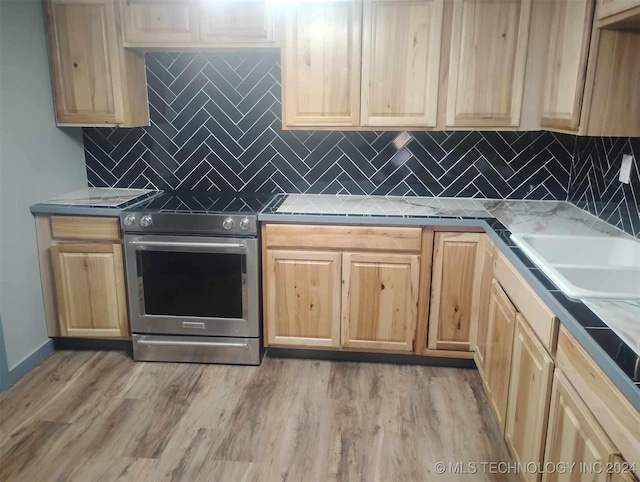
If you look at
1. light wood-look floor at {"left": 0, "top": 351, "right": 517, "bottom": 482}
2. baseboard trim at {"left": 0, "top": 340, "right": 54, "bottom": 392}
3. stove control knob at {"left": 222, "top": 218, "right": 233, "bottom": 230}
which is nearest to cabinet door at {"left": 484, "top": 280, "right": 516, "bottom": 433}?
light wood-look floor at {"left": 0, "top": 351, "right": 517, "bottom": 482}

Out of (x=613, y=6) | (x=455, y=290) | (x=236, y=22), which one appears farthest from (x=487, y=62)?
(x=236, y=22)

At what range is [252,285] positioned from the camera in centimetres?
281

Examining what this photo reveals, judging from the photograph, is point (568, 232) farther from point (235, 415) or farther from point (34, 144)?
point (34, 144)

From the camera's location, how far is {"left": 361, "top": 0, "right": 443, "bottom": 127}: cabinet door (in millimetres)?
2658

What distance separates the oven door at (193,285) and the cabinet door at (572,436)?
1.64 m

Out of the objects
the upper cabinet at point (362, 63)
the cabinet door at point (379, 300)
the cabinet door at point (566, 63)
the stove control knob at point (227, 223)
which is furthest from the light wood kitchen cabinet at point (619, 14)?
the stove control knob at point (227, 223)

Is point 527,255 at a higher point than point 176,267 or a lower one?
higher

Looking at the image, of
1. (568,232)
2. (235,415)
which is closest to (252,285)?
(235,415)

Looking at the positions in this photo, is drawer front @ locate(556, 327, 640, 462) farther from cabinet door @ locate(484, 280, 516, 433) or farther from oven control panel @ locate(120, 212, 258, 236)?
oven control panel @ locate(120, 212, 258, 236)

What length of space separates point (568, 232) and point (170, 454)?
6.46 feet

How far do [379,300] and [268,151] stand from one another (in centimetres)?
114

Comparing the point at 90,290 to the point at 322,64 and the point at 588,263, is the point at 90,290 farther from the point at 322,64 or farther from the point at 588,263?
the point at 588,263

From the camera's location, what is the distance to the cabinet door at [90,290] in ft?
9.48

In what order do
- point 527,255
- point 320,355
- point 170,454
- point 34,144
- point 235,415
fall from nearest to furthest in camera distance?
point 527,255 < point 170,454 < point 235,415 < point 34,144 < point 320,355
